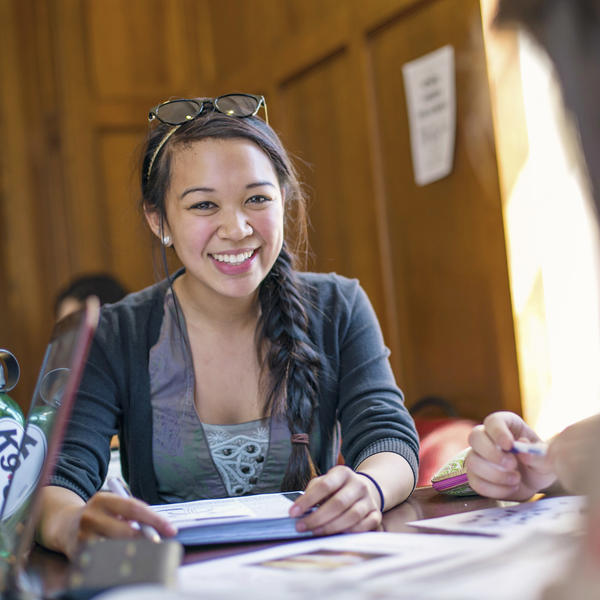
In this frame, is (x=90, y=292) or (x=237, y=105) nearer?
(x=237, y=105)

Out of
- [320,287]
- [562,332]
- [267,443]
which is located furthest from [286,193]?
[562,332]

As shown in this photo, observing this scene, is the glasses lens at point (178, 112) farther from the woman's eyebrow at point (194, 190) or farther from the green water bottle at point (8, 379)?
the green water bottle at point (8, 379)

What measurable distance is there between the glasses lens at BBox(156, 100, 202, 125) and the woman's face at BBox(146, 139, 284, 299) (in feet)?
0.20

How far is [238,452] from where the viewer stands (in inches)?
58.4

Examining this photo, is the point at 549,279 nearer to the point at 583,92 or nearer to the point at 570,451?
the point at 570,451

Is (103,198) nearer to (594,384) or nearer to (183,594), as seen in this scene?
(594,384)

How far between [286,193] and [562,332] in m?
0.97

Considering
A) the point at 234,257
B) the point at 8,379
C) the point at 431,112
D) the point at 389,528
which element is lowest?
the point at 389,528

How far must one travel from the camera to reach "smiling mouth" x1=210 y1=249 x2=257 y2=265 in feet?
5.06

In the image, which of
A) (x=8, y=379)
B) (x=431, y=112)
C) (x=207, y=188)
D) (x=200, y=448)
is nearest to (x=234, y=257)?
(x=207, y=188)

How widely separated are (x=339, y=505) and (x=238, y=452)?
1.73ft

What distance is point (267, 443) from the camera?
1495mm

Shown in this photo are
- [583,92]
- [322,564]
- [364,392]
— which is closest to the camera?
[583,92]

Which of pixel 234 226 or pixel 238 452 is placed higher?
pixel 234 226
